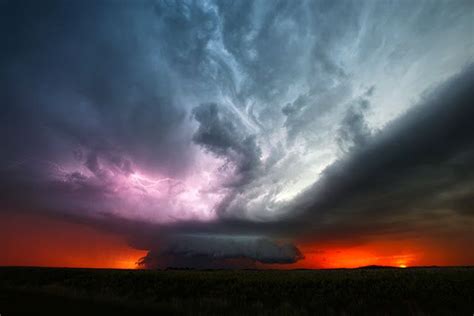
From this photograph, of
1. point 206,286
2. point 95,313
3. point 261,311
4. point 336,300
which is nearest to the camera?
point 95,313

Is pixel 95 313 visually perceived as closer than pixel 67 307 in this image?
Yes

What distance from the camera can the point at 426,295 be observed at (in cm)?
3006

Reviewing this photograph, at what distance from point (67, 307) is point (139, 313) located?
6.36 meters

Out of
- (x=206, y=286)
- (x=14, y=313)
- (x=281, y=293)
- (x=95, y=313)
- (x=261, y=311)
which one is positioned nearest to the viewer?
(x=14, y=313)

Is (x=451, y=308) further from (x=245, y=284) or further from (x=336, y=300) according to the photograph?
(x=245, y=284)

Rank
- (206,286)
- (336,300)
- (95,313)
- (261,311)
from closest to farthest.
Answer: (95,313) < (261,311) < (336,300) < (206,286)

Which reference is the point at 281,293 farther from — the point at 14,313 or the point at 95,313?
the point at 14,313

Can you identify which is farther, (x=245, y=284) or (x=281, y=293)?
(x=245, y=284)

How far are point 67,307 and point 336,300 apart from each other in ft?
78.5

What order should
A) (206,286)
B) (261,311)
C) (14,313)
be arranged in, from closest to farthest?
(14,313) < (261,311) < (206,286)

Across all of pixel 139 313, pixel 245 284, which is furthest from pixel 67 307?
pixel 245 284

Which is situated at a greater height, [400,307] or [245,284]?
[245,284]

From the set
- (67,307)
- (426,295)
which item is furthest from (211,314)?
(426,295)

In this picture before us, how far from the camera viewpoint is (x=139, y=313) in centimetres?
2195
